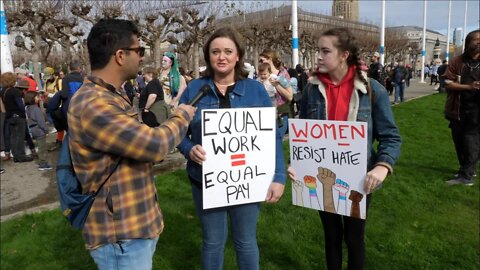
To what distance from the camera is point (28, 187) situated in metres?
6.28

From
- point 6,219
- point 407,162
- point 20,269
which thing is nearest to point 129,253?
point 20,269

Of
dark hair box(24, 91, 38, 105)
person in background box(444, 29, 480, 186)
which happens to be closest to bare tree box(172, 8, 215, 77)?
dark hair box(24, 91, 38, 105)

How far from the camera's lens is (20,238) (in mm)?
4172

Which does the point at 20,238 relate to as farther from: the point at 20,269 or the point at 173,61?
the point at 173,61

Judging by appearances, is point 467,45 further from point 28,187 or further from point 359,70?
point 28,187

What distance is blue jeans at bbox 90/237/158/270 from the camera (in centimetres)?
187

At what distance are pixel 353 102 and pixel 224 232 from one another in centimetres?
121

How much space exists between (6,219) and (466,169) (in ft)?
20.2

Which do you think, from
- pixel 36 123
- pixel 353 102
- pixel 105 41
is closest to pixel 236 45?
pixel 353 102

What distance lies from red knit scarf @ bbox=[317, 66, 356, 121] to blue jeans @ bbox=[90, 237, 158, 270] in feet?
4.62

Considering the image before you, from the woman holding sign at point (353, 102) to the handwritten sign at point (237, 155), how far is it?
0.40 metres

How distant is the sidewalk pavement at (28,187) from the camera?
206 inches

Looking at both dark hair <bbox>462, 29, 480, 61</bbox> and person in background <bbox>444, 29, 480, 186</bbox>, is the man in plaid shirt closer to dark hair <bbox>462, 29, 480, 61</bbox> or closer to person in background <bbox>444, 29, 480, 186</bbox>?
dark hair <bbox>462, 29, 480, 61</bbox>

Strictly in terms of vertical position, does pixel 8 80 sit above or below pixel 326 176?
above
